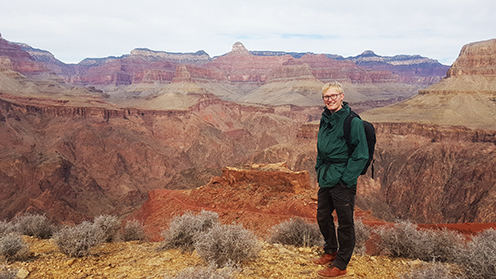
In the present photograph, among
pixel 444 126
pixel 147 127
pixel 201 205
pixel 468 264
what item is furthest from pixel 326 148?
pixel 147 127

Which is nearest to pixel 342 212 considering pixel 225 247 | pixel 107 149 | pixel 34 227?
pixel 225 247

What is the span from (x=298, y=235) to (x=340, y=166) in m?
2.99

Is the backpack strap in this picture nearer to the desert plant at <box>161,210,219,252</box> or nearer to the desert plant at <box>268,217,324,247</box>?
the desert plant at <box>268,217,324,247</box>

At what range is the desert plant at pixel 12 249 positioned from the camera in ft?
17.6

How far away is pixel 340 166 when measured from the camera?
4.17 metres

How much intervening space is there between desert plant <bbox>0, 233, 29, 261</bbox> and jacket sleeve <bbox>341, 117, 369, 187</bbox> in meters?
5.84

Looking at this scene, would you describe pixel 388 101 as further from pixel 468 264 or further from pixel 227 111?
pixel 468 264

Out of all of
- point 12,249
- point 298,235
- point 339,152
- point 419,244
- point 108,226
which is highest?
point 339,152

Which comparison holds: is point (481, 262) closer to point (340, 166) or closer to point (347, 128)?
point (340, 166)

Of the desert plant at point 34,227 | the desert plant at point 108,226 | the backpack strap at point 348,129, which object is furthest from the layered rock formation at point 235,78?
the backpack strap at point 348,129

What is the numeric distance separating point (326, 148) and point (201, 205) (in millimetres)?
10649

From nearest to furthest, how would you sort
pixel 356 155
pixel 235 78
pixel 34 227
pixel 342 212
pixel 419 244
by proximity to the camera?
pixel 356 155 < pixel 342 212 < pixel 419 244 < pixel 34 227 < pixel 235 78

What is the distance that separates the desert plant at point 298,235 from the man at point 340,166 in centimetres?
183

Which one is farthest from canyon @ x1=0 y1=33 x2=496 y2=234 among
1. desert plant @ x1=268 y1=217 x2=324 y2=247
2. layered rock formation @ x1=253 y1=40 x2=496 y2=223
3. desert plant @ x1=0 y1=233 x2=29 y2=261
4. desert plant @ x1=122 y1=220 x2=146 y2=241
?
desert plant @ x1=0 y1=233 x2=29 y2=261
